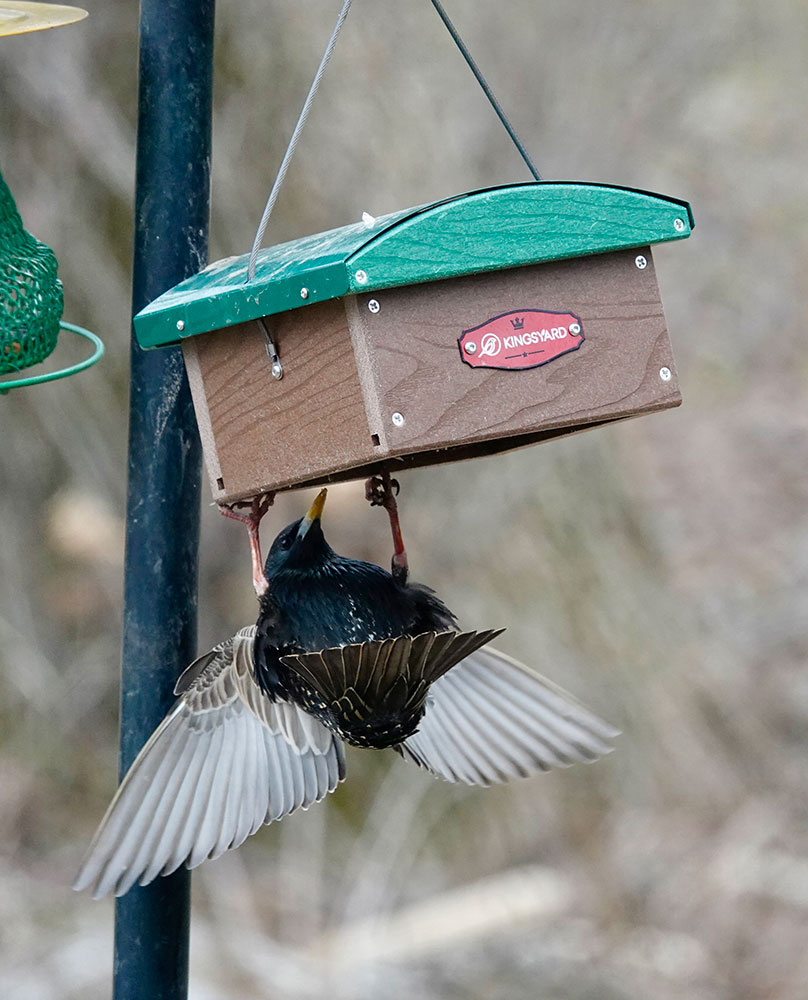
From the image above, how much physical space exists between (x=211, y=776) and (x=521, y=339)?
1.12 metres

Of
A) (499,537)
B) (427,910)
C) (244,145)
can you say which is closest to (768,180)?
(499,537)

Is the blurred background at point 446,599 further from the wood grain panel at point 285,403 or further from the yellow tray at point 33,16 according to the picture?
the wood grain panel at point 285,403

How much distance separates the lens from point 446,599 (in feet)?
16.0

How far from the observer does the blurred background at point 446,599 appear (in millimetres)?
4445

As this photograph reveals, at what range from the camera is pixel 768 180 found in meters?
6.05

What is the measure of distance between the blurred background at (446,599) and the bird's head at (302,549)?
→ 1.88 meters

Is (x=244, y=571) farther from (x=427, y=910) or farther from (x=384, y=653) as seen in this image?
(x=384, y=653)

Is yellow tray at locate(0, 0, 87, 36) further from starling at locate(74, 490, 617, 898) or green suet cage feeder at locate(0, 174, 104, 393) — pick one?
starling at locate(74, 490, 617, 898)

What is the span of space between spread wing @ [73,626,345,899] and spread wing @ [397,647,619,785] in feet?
0.76

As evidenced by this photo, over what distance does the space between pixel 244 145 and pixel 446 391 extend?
2.71 metres

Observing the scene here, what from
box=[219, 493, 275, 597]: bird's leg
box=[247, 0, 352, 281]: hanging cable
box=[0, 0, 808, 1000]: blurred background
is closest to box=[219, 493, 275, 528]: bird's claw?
box=[219, 493, 275, 597]: bird's leg

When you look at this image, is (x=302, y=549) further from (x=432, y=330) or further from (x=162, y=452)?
(x=432, y=330)

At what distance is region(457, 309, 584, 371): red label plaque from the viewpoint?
6.54 ft

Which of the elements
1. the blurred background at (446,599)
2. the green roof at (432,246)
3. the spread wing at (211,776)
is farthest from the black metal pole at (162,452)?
the blurred background at (446,599)
